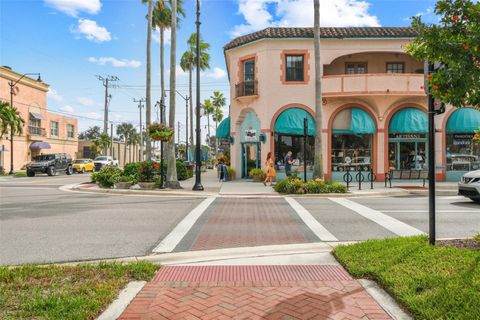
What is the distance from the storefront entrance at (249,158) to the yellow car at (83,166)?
2500 centimetres

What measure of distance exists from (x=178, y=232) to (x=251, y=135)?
16733mm

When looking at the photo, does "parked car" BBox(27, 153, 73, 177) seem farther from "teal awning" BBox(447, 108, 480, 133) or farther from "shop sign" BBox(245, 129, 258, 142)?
"teal awning" BBox(447, 108, 480, 133)

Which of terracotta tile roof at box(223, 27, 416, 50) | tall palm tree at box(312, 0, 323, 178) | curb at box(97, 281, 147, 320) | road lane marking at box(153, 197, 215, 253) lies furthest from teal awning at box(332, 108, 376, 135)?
curb at box(97, 281, 147, 320)

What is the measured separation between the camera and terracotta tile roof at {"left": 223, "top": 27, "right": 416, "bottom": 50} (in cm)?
2355

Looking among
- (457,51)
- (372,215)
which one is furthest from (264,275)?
(372,215)

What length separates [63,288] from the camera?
4523 millimetres

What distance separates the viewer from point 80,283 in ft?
15.5

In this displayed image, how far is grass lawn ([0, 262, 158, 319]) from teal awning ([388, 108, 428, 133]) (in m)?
21.1

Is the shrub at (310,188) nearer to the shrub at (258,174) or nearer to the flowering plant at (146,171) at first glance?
the shrub at (258,174)

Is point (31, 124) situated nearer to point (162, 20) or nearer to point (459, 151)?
point (162, 20)

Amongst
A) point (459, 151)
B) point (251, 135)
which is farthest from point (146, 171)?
point (459, 151)

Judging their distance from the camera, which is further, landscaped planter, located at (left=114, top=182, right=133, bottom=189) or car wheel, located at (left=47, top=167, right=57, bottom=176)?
car wheel, located at (left=47, top=167, right=57, bottom=176)

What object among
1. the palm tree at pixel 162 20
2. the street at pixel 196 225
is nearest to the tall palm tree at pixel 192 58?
the palm tree at pixel 162 20

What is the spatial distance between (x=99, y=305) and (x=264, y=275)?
6.97ft
